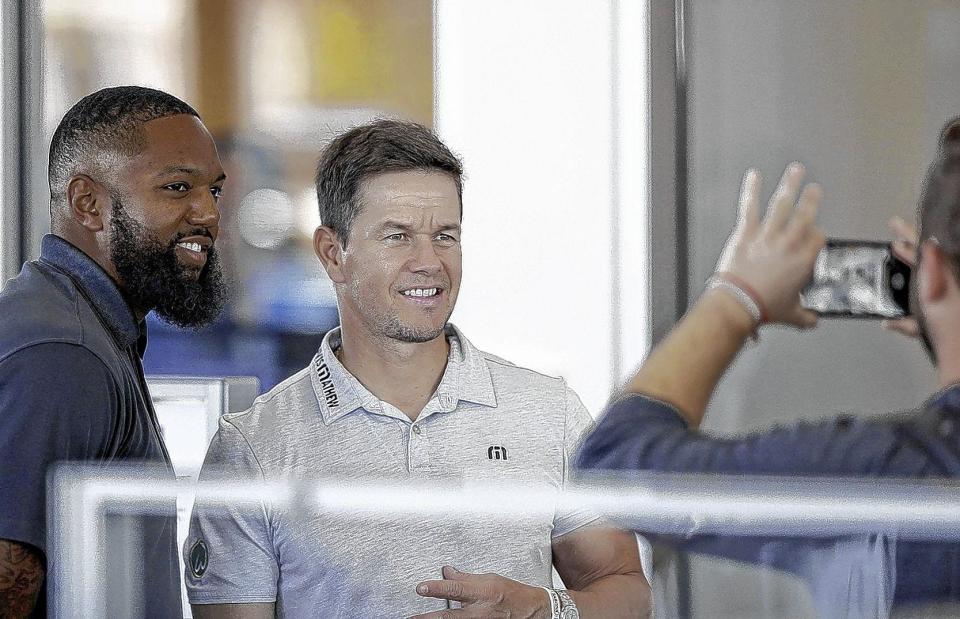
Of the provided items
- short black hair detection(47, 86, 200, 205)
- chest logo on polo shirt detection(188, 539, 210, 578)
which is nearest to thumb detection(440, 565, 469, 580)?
chest logo on polo shirt detection(188, 539, 210, 578)

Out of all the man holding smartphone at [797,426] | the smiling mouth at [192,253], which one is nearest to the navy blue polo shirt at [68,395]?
the smiling mouth at [192,253]

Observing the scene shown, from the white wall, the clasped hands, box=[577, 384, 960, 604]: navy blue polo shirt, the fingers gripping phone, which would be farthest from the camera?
the white wall

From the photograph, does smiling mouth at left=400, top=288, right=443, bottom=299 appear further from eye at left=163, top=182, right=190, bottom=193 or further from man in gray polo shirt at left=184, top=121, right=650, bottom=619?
eye at left=163, top=182, right=190, bottom=193

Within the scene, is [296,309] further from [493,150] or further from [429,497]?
[429,497]

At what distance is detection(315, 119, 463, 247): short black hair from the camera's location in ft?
3.77

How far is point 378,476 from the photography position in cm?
109

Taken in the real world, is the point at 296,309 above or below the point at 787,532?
above

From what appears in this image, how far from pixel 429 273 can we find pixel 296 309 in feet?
1.40

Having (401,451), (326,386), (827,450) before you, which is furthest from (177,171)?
(827,450)

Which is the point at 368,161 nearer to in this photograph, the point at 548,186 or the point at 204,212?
the point at 204,212

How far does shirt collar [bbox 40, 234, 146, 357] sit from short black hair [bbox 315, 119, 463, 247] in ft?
0.77

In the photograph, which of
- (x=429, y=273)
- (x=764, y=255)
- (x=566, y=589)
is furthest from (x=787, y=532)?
(x=429, y=273)

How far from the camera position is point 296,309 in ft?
4.97

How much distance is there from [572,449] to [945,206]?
0.49m
